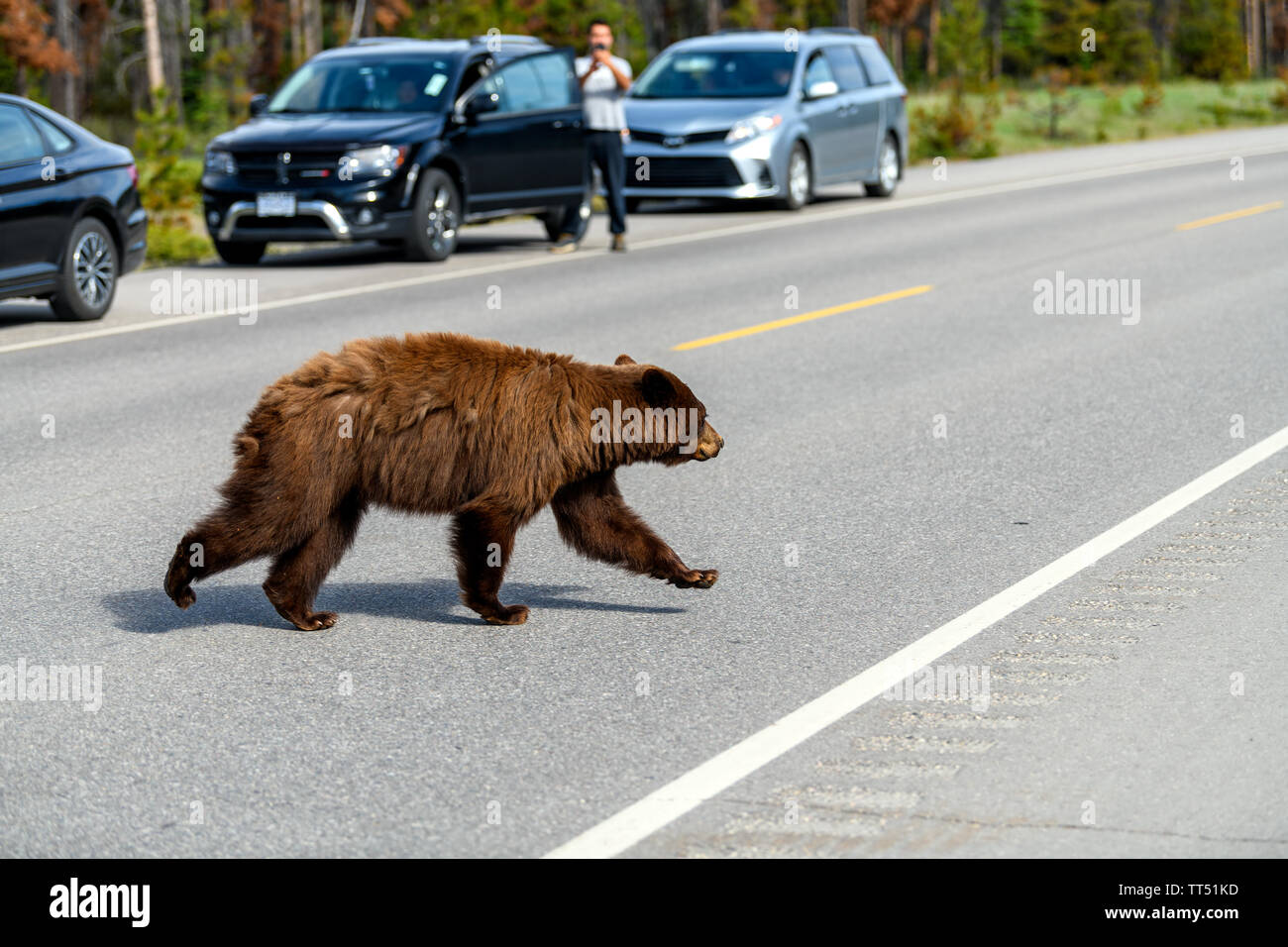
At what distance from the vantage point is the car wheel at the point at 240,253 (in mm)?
17719

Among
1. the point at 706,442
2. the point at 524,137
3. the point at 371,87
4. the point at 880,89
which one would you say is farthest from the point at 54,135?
the point at 880,89

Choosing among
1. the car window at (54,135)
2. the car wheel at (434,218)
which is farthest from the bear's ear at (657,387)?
the car wheel at (434,218)

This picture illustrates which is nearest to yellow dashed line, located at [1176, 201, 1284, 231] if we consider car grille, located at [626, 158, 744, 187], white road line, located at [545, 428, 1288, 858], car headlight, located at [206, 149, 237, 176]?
car grille, located at [626, 158, 744, 187]

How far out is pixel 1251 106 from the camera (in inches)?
1937

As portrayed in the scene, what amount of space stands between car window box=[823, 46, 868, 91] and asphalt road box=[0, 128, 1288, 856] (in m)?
11.0

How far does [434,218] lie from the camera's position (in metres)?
17.6

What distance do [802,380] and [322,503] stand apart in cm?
576

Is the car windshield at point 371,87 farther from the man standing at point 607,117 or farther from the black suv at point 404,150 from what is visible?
the man standing at point 607,117

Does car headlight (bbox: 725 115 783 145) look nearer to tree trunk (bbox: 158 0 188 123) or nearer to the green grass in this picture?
the green grass

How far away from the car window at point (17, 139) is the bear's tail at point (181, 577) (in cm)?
808

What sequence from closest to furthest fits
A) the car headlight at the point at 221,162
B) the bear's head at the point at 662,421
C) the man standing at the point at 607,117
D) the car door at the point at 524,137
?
the bear's head at the point at 662,421 → the car headlight at the point at 221,162 → the car door at the point at 524,137 → the man standing at the point at 607,117

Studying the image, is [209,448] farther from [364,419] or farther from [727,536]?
[364,419]

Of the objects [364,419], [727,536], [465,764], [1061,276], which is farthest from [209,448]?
[1061,276]

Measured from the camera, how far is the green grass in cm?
3834
